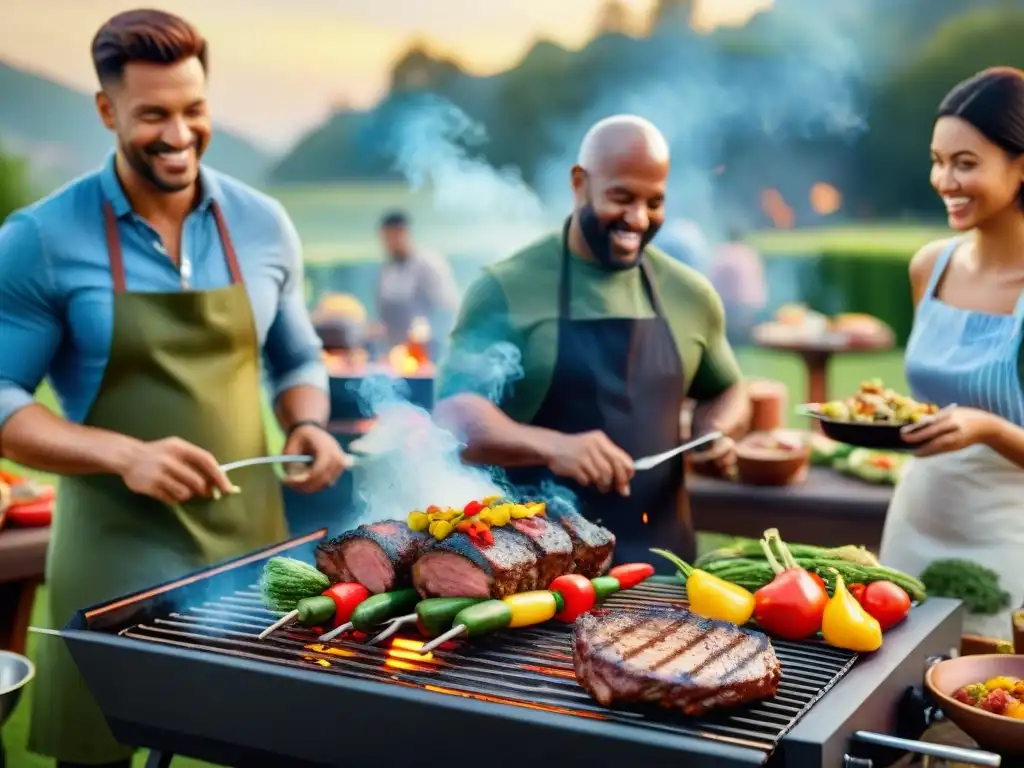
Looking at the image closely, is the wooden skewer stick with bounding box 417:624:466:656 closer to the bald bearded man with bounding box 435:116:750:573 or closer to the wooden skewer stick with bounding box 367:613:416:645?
the wooden skewer stick with bounding box 367:613:416:645

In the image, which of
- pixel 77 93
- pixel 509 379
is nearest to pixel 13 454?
pixel 509 379

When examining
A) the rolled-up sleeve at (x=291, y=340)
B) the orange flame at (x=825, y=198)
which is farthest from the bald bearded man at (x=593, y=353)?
the orange flame at (x=825, y=198)

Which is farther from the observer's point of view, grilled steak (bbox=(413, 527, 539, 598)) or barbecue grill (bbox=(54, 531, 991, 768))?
grilled steak (bbox=(413, 527, 539, 598))

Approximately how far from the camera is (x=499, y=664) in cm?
254

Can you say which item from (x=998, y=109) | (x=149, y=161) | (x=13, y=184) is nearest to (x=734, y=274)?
(x=13, y=184)

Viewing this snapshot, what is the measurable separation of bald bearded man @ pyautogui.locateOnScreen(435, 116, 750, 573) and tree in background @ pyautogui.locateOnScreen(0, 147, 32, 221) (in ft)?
35.9

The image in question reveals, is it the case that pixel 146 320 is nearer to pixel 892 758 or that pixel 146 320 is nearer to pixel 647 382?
pixel 647 382

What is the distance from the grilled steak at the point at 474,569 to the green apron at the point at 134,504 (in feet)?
3.92

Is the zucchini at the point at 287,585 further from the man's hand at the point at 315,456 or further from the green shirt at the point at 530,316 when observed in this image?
the green shirt at the point at 530,316

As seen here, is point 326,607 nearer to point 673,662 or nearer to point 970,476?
point 673,662

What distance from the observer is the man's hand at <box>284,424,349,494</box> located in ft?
12.6

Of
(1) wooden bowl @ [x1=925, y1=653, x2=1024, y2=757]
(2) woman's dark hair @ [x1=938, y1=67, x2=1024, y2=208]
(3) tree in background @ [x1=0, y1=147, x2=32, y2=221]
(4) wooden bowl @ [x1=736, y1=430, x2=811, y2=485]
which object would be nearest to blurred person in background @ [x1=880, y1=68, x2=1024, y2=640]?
(2) woman's dark hair @ [x1=938, y1=67, x2=1024, y2=208]

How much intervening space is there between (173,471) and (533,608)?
47.6 inches

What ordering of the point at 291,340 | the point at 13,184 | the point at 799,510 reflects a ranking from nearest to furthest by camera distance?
the point at 291,340
the point at 799,510
the point at 13,184
